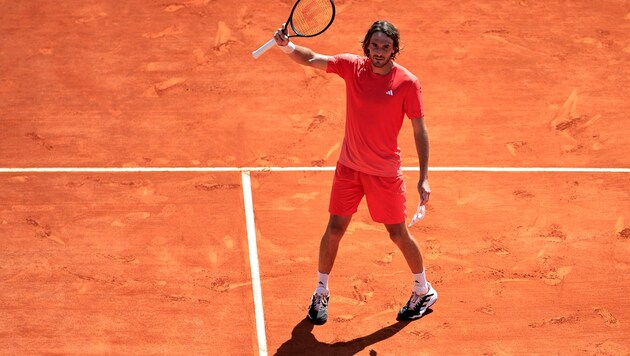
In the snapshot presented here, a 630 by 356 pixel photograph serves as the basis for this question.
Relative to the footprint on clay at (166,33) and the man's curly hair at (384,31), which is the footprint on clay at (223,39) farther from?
the man's curly hair at (384,31)

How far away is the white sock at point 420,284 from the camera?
8.07 metres

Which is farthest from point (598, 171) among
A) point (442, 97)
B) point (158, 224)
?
point (158, 224)

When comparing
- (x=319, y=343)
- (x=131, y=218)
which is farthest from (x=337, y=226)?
(x=131, y=218)

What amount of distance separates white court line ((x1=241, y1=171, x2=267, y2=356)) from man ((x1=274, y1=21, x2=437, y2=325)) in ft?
2.00

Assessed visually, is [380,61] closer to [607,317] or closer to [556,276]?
[556,276]

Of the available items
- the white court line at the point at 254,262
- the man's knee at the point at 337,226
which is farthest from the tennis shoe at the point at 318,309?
the man's knee at the point at 337,226

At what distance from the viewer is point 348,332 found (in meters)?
8.01

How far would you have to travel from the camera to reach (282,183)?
385 inches

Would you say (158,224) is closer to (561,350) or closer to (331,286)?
(331,286)

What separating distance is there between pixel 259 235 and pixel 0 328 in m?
2.29

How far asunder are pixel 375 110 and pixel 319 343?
1.80m

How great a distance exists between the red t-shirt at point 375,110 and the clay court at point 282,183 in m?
1.34

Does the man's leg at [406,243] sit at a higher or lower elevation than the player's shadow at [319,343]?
higher

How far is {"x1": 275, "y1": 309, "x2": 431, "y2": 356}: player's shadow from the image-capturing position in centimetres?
778
